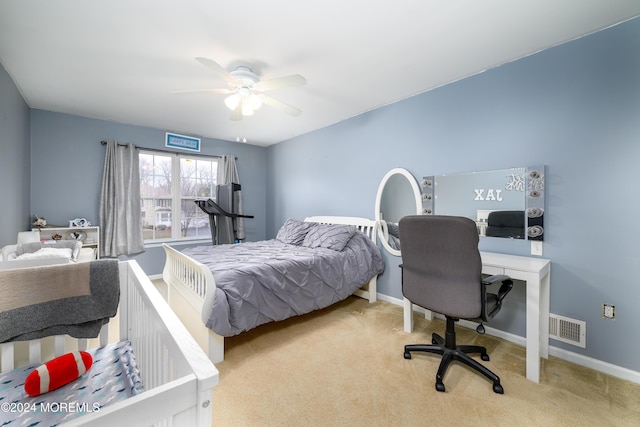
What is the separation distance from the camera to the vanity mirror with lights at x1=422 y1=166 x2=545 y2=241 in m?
2.13

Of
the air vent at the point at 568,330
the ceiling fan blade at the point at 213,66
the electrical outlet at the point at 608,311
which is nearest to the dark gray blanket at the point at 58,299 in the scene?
the ceiling fan blade at the point at 213,66

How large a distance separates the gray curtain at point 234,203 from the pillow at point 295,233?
0.70m

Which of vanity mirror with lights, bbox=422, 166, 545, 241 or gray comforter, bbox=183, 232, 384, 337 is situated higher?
vanity mirror with lights, bbox=422, 166, 545, 241

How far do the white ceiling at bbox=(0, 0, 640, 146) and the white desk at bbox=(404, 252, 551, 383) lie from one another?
1.65m

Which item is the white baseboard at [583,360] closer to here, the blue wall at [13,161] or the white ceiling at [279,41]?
the white ceiling at [279,41]

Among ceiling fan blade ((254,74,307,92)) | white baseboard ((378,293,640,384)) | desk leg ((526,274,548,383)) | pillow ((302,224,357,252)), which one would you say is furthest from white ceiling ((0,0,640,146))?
white baseboard ((378,293,640,384))

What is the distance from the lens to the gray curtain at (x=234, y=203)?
3809 mm

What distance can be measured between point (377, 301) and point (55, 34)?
12.3 ft

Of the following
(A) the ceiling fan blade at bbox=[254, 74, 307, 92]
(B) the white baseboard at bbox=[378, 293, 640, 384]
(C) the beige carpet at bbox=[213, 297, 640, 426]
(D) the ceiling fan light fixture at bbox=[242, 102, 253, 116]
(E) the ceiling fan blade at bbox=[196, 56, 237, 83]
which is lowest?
(C) the beige carpet at bbox=[213, 297, 640, 426]

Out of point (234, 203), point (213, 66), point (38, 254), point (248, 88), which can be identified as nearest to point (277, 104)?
point (248, 88)

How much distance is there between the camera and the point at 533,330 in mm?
1735

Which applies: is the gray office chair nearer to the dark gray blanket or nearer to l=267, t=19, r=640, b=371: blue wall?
l=267, t=19, r=640, b=371: blue wall

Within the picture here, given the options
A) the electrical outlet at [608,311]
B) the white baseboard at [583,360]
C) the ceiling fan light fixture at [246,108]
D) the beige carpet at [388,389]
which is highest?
the ceiling fan light fixture at [246,108]

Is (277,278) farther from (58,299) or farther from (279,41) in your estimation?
(279,41)
